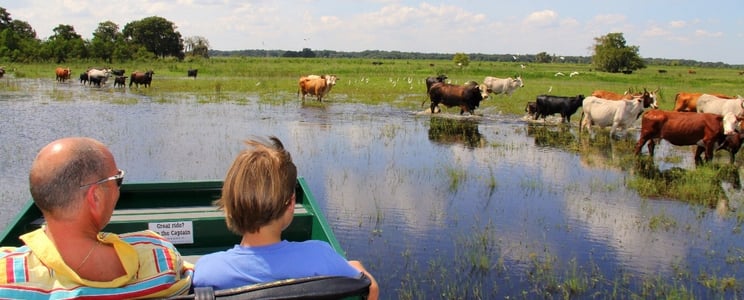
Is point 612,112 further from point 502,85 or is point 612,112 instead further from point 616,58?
point 616,58

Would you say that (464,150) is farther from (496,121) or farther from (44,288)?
(44,288)

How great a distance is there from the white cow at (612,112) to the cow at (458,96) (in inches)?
182

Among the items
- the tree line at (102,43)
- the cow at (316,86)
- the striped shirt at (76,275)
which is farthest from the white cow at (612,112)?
the tree line at (102,43)

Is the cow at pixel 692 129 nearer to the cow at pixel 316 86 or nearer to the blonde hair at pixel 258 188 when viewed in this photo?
the blonde hair at pixel 258 188

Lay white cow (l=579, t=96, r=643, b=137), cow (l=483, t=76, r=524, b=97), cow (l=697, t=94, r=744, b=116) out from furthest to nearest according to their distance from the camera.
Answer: cow (l=483, t=76, r=524, b=97) → cow (l=697, t=94, r=744, b=116) → white cow (l=579, t=96, r=643, b=137)

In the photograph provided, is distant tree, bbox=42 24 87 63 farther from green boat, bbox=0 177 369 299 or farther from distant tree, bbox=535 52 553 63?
distant tree, bbox=535 52 553 63

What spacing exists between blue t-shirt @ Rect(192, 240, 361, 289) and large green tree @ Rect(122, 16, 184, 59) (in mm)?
91926

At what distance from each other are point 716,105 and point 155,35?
83.6m

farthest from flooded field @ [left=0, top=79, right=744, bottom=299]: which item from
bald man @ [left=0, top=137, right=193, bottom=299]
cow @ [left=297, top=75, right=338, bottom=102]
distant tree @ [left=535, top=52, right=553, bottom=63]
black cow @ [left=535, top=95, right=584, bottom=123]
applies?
distant tree @ [left=535, top=52, right=553, bottom=63]

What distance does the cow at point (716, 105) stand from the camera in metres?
17.4

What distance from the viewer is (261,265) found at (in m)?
2.40

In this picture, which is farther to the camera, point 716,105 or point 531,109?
point 531,109

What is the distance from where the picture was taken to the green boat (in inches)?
163

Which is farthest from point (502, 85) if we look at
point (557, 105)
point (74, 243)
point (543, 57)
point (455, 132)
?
point (543, 57)
